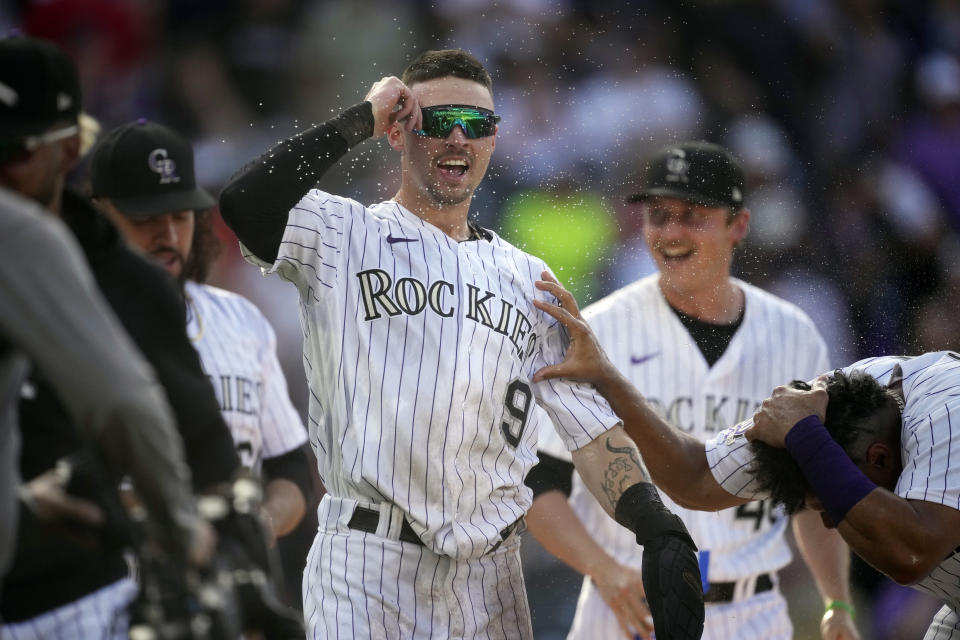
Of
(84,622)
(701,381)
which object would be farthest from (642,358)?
(84,622)

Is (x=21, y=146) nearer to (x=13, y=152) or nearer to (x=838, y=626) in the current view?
(x=13, y=152)

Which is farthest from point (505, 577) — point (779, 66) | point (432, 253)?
point (779, 66)

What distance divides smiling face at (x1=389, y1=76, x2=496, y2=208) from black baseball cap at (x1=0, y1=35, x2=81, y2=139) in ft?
5.09

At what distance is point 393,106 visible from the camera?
3457 mm

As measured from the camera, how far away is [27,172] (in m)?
2.10

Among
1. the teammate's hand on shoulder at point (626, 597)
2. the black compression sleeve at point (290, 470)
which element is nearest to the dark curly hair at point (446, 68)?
the black compression sleeve at point (290, 470)

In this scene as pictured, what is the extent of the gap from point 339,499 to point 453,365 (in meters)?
0.48

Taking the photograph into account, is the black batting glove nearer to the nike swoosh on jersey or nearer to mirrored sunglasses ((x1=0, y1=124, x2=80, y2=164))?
the nike swoosh on jersey

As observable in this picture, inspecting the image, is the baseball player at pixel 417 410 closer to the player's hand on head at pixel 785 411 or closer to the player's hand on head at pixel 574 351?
the player's hand on head at pixel 574 351

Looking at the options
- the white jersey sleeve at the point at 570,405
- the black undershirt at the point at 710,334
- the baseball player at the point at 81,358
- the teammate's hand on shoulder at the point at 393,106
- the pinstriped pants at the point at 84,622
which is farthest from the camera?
the black undershirt at the point at 710,334

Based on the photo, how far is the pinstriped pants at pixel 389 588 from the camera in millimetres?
3219

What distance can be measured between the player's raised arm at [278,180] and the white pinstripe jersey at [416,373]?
0.24 feet

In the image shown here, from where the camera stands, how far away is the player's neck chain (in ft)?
13.7

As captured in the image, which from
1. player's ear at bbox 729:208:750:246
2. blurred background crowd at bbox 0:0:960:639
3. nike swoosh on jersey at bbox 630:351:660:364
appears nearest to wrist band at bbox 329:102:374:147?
nike swoosh on jersey at bbox 630:351:660:364
